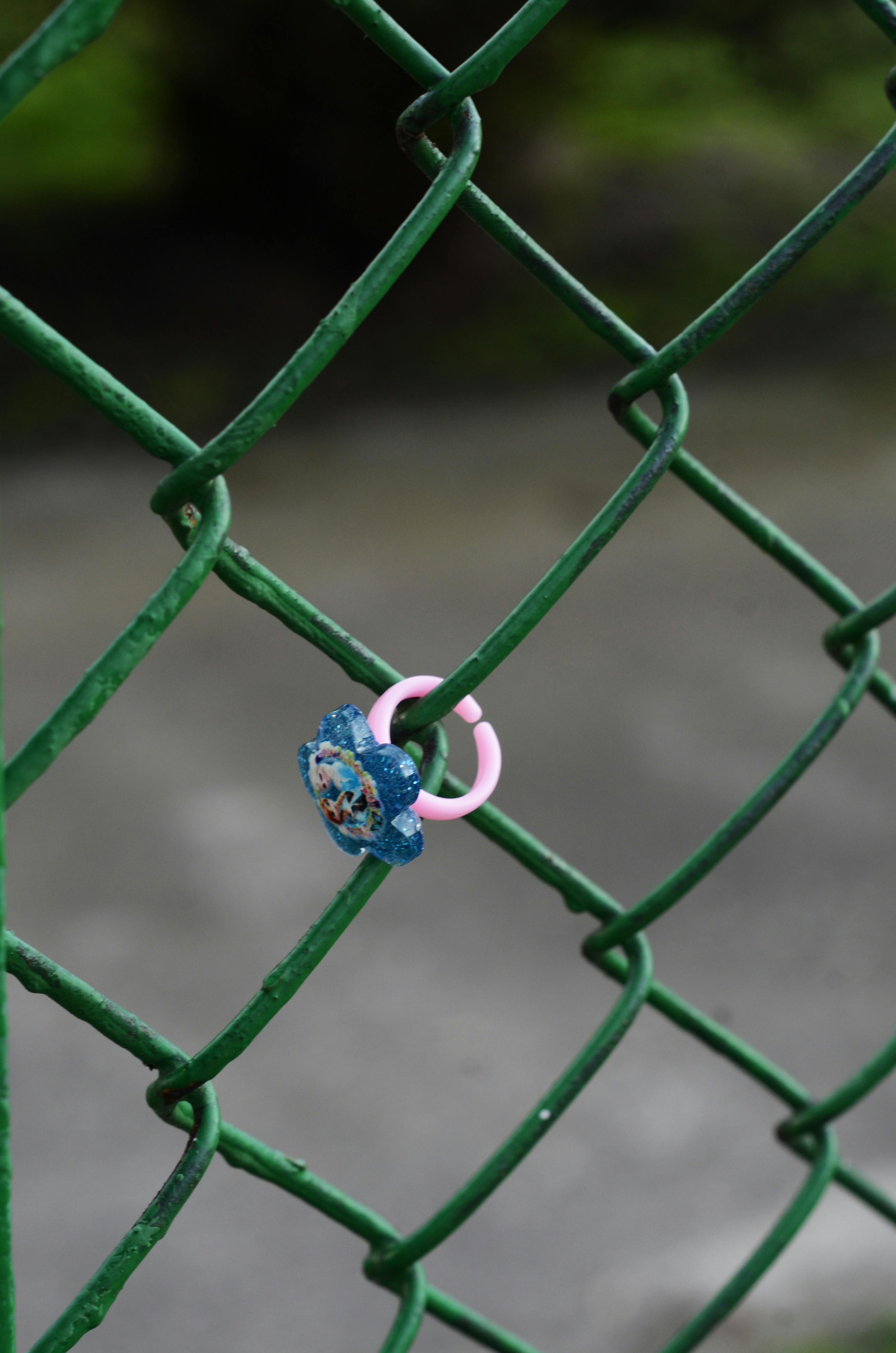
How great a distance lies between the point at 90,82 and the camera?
1658 mm

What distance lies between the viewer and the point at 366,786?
0.62 ft

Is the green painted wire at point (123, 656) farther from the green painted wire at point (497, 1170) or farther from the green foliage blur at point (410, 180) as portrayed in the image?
the green foliage blur at point (410, 180)

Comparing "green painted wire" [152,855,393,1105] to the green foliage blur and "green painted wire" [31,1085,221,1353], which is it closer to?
"green painted wire" [31,1085,221,1353]

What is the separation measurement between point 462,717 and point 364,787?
0.09 feet

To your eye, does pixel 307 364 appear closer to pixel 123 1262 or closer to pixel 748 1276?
pixel 123 1262

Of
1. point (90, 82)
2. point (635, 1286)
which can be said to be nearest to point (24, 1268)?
point (635, 1286)

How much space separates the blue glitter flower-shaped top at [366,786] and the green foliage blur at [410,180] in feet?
4.62

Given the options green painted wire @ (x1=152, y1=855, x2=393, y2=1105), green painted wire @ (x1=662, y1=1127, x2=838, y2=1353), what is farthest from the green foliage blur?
green painted wire @ (x1=152, y1=855, x2=393, y2=1105)

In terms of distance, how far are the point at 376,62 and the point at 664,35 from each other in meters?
0.41

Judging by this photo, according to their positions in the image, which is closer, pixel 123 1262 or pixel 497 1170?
pixel 123 1262

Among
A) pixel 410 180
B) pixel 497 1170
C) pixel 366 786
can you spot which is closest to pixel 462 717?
pixel 366 786

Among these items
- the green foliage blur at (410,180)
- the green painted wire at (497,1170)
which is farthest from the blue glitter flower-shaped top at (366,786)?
the green foliage blur at (410,180)

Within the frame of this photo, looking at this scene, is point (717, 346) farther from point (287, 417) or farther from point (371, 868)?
point (371, 868)

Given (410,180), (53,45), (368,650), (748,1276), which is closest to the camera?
(53,45)
